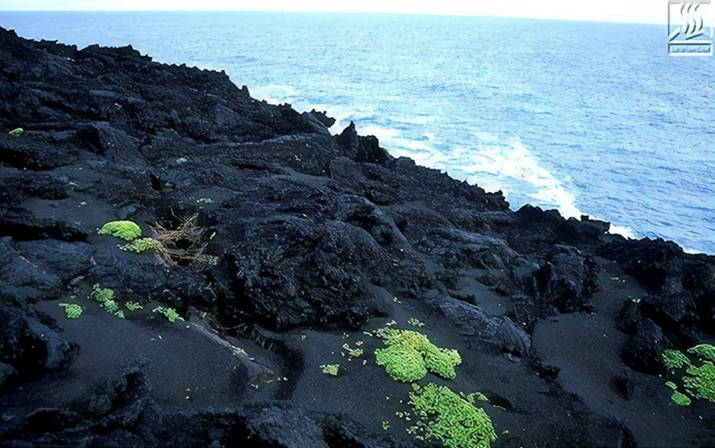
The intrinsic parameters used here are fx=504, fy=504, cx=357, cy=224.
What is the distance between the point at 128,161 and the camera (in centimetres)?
2666

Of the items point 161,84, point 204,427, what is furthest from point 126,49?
point 204,427

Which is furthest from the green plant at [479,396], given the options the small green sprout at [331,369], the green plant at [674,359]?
the green plant at [674,359]

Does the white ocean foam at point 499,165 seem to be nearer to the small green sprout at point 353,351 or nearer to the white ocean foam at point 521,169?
the white ocean foam at point 521,169

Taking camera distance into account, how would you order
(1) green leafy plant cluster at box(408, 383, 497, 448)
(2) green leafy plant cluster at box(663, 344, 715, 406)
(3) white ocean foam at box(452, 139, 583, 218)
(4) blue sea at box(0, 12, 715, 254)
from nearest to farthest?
(1) green leafy plant cluster at box(408, 383, 497, 448) < (2) green leafy plant cluster at box(663, 344, 715, 406) < (3) white ocean foam at box(452, 139, 583, 218) < (4) blue sea at box(0, 12, 715, 254)

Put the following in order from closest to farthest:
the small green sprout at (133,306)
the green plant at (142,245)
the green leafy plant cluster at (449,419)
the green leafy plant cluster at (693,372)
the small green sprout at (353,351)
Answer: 1. the green leafy plant cluster at (449,419)
2. the small green sprout at (133,306)
3. the small green sprout at (353,351)
4. the green leafy plant cluster at (693,372)
5. the green plant at (142,245)

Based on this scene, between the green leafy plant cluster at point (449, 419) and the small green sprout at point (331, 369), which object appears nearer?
the green leafy plant cluster at point (449, 419)

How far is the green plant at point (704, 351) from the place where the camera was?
19.0 metres

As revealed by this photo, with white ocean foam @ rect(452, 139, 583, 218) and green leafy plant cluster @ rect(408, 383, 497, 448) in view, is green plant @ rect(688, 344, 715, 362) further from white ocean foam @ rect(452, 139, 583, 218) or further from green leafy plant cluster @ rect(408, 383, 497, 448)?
white ocean foam @ rect(452, 139, 583, 218)

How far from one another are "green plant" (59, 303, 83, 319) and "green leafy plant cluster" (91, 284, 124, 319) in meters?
0.64

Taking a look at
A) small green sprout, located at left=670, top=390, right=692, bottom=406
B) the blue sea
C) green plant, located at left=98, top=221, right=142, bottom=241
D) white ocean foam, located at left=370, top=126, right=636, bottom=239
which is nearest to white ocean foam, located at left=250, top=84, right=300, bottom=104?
the blue sea

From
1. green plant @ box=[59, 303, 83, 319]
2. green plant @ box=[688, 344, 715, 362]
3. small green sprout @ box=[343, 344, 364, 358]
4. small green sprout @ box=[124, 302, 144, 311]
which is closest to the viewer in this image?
green plant @ box=[59, 303, 83, 319]

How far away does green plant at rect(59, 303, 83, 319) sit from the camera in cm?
1441

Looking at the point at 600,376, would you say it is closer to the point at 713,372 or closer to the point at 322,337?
the point at 713,372

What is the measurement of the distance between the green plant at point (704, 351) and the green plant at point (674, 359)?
1.64 ft
